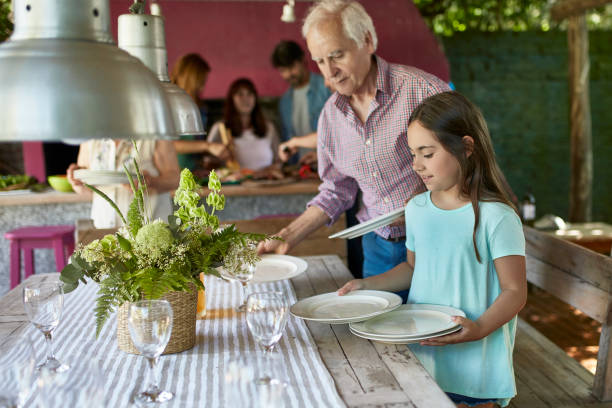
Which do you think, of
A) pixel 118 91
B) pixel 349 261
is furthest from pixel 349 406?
pixel 349 261

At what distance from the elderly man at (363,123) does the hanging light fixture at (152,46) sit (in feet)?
2.39

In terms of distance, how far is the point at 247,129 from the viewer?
4.89 m

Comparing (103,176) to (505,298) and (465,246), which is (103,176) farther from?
(505,298)

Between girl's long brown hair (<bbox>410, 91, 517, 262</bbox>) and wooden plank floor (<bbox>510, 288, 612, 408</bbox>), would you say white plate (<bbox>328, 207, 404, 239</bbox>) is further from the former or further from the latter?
wooden plank floor (<bbox>510, 288, 612, 408</bbox>)

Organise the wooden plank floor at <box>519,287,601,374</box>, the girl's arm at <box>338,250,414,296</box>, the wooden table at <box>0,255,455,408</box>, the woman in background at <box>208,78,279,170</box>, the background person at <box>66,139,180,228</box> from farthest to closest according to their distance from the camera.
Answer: the woman in background at <box>208,78,279,170</box> < the wooden plank floor at <box>519,287,601,374</box> < the background person at <box>66,139,180,228</box> < the girl's arm at <box>338,250,414,296</box> < the wooden table at <box>0,255,455,408</box>

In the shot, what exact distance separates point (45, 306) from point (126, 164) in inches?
64.5

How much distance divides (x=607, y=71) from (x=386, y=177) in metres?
6.12

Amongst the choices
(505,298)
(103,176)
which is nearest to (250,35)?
(103,176)

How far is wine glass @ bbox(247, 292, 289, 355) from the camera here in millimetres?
1250

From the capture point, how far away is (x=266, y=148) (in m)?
4.96

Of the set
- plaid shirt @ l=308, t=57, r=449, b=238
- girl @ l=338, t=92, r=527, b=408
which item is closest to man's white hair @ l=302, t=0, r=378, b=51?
plaid shirt @ l=308, t=57, r=449, b=238

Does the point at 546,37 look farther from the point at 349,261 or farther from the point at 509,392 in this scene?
the point at 509,392

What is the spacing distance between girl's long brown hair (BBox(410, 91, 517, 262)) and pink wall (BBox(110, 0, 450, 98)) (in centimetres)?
469

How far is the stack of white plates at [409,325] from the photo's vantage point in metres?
1.42
